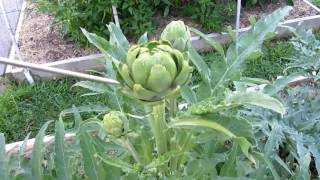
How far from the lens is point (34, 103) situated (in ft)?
6.16

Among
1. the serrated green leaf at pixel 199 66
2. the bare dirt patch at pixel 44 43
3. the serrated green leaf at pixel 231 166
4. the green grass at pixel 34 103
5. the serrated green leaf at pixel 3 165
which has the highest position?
the serrated green leaf at pixel 199 66

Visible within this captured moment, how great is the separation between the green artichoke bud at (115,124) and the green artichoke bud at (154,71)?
0.08m

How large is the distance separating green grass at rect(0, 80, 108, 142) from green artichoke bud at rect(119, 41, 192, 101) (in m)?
1.23

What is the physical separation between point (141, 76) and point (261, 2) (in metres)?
1.93

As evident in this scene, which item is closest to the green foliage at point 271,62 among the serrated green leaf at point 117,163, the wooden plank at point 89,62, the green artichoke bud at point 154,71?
the wooden plank at point 89,62

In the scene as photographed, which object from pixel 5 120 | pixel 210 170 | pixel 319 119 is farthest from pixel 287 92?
pixel 5 120

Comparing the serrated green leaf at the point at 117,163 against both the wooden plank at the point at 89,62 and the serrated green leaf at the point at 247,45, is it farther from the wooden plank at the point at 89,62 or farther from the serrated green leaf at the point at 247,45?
the wooden plank at the point at 89,62

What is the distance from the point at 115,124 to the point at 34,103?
1355mm

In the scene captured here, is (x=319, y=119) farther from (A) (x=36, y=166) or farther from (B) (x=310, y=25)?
(B) (x=310, y=25)

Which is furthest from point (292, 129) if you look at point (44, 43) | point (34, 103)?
point (44, 43)

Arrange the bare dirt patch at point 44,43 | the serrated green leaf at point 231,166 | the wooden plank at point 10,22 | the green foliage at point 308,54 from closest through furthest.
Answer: the serrated green leaf at point 231,166 → the green foliage at point 308,54 → the bare dirt patch at point 44,43 → the wooden plank at point 10,22

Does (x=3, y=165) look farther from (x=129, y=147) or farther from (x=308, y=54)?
(x=308, y=54)

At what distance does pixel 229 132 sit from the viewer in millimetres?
556

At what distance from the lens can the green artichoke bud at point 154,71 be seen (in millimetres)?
494
